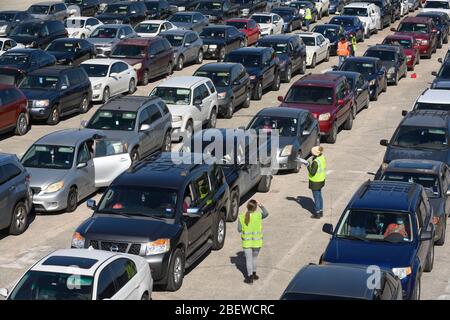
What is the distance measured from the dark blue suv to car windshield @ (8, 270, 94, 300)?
423cm

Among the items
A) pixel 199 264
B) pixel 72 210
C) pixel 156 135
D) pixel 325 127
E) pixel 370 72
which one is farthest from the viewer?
pixel 370 72

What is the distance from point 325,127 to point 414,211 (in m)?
11.0

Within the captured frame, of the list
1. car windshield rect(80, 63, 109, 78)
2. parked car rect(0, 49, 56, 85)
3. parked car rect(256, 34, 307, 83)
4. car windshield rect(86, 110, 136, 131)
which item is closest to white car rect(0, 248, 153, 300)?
car windshield rect(86, 110, 136, 131)

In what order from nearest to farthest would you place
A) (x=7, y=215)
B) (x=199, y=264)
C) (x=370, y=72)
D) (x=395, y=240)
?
1. (x=395, y=240)
2. (x=199, y=264)
3. (x=7, y=215)
4. (x=370, y=72)

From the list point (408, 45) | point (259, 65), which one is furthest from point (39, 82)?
point (408, 45)

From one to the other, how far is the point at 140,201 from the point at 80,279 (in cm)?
393

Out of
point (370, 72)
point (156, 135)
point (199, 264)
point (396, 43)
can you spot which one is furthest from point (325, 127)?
point (396, 43)

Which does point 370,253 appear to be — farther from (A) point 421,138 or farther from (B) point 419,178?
(A) point 421,138

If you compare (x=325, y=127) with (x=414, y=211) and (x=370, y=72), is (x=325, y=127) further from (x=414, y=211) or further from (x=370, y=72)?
(x=414, y=211)

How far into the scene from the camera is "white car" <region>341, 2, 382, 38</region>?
162 ft

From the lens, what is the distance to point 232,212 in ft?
70.6

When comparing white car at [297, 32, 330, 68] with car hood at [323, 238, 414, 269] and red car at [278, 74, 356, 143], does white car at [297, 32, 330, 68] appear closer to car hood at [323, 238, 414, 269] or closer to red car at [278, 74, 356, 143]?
red car at [278, 74, 356, 143]

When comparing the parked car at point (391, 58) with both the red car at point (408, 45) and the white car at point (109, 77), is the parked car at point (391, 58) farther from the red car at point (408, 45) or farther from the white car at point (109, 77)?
the white car at point (109, 77)

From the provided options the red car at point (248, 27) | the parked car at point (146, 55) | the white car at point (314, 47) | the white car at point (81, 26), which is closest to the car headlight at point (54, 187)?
the parked car at point (146, 55)
